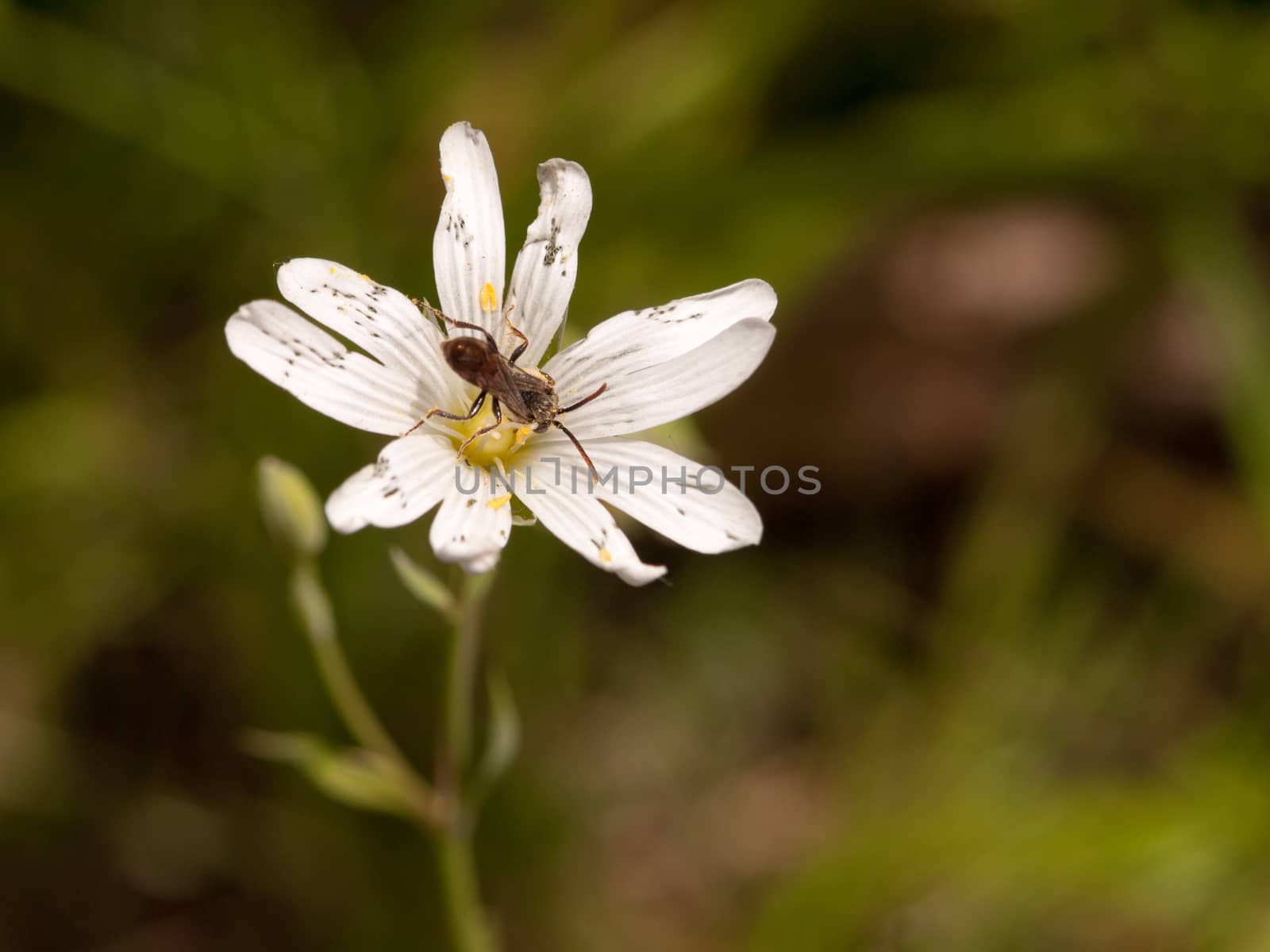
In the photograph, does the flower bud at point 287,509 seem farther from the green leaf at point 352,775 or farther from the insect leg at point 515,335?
the insect leg at point 515,335

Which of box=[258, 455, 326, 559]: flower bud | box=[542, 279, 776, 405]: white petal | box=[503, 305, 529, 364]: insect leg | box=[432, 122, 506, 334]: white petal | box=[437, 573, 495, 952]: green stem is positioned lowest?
box=[437, 573, 495, 952]: green stem

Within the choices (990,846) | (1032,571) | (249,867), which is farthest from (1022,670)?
(249,867)

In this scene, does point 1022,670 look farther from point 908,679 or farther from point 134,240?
point 134,240

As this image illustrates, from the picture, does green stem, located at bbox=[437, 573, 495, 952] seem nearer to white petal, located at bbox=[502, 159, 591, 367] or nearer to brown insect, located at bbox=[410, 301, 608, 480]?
brown insect, located at bbox=[410, 301, 608, 480]

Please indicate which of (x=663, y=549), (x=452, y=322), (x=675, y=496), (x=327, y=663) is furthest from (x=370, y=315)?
(x=663, y=549)

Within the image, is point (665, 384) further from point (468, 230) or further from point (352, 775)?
point (352, 775)

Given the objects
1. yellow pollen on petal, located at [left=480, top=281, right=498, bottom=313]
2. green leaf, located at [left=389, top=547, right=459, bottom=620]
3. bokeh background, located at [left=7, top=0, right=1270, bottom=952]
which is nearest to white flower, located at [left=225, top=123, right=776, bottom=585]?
yellow pollen on petal, located at [left=480, top=281, right=498, bottom=313]

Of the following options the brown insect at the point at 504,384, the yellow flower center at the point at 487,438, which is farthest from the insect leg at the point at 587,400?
the yellow flower center at the point at 487,438
